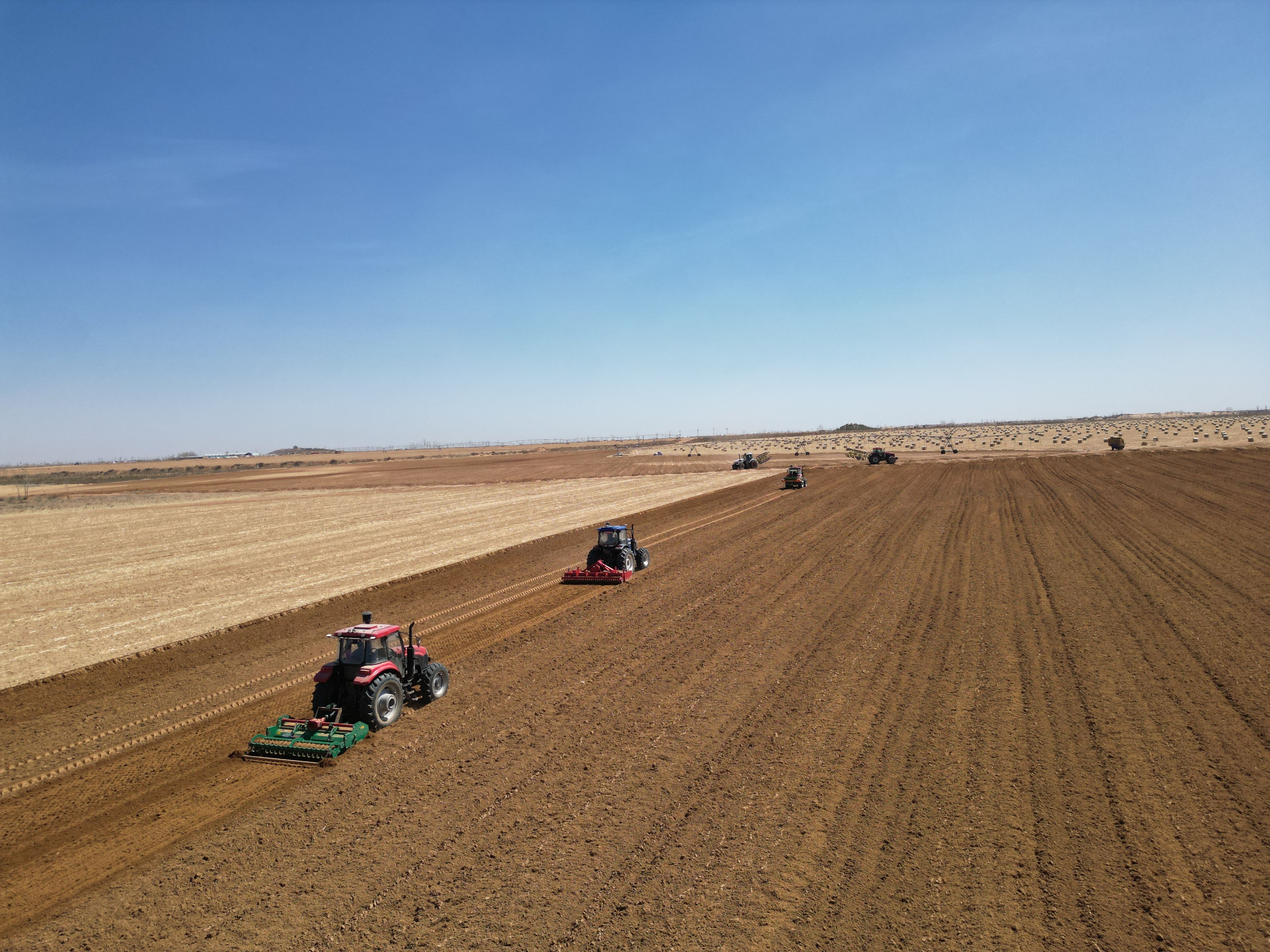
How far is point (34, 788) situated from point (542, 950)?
8974 millimetres

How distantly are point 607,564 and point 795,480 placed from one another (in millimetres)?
28401

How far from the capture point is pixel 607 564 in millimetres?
22281

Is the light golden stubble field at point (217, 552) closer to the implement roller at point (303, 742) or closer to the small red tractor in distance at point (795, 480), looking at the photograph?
the small red tractor in distance at point (795, 480)

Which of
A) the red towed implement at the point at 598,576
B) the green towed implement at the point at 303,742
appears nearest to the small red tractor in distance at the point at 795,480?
the red towed implement at the point at 598,576

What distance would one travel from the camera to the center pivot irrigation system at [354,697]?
34.0 ft

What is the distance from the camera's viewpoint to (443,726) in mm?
11469

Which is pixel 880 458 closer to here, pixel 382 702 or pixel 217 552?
pixel 217 552

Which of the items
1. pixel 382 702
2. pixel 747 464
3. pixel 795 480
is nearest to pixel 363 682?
pixel 382 702

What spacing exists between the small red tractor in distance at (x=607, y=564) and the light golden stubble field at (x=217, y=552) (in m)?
5.18

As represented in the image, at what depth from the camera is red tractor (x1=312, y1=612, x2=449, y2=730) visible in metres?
11.1

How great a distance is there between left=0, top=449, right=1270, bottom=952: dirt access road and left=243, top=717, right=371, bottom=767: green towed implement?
0.31m

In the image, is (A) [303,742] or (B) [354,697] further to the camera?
(B) [354,697]

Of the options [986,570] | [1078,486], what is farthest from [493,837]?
[1078,486]

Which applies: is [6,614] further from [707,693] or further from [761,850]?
[761,850]
